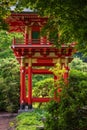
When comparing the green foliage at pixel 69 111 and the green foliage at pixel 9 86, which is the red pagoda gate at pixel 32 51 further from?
the green foliage at pixel 69 111

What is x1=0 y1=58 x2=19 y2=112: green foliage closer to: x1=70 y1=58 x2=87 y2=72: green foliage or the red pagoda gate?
the red pagoda gate

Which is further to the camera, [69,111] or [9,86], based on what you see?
[9,86]

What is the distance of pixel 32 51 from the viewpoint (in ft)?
65.0

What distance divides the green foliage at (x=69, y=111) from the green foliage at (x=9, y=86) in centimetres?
1436

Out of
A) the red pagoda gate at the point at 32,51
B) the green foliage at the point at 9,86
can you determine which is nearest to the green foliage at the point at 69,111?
the red pagoda gate at the point at 32,51

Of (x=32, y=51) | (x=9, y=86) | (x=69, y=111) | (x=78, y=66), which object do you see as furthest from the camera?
(x=78, y=66)

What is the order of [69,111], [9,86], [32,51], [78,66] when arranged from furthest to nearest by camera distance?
[78,66] < [9,86] < [32,51] < [69,111]

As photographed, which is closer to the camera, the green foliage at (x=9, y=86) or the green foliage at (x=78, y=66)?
the green foliage at (x=9, y=86)

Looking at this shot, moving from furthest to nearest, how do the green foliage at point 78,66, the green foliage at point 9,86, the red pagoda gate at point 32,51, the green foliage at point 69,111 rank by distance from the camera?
the green foliage at point 78,66 < the green foliage at point 9,86 < the red pagoda gate at point 32,51 < the green foliage at point 69,111

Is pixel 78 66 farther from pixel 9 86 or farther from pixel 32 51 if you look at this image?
pixel 32 51

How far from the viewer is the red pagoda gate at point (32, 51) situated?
64.0 feet

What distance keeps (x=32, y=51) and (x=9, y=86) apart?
4.74m

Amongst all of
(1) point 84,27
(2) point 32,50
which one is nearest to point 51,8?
(1) point 84,27

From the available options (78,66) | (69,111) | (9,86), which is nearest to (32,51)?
(9,86)
